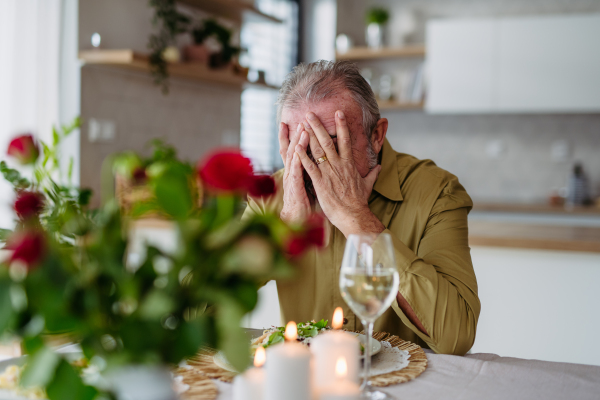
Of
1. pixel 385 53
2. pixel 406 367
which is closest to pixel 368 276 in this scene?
pixel 406 367

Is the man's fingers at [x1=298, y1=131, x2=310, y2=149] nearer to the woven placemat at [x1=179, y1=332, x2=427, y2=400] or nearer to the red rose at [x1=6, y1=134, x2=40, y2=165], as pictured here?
the woven placemat at [x1=179, y1=332, x2=427, y2=400]

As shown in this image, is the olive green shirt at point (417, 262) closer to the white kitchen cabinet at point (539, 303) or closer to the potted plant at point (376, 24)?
the white kitchen cabinet at point (539, 303)

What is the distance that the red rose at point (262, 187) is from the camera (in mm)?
504

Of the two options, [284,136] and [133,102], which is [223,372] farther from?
[133,102]

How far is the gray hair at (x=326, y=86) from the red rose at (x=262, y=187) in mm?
858

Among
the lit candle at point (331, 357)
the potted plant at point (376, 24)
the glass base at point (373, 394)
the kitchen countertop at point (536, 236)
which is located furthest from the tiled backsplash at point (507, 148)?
the lit candle at point (331, 357)

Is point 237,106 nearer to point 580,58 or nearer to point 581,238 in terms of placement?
point 580,58

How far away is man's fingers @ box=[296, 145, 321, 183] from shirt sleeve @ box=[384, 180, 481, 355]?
275 millimetres

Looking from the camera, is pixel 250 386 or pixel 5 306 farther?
pixel 250 386

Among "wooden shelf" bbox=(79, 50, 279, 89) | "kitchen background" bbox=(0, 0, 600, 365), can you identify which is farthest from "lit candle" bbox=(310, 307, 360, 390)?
"wooden shelf" bbox=(79, 50, 279, 89)

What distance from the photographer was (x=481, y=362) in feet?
3.17

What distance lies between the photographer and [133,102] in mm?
3172

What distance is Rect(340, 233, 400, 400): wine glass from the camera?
0.73 metres

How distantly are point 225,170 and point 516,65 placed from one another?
13.3 ft
